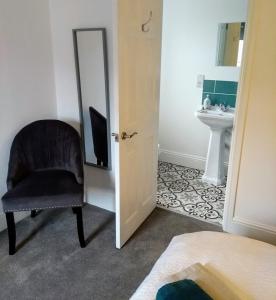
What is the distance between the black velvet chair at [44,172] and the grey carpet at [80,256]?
0.52 ft

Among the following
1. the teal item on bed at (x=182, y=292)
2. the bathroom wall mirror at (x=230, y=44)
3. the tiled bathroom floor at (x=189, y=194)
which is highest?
the bathroom wall mirror at (x=230, y=44)

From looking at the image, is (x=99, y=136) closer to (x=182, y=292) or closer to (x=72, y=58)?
(x=72, y=58)

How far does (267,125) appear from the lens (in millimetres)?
2088

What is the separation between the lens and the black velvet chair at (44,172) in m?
2.08

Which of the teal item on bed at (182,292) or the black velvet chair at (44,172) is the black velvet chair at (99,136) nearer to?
the black velvet chair at (44,172)

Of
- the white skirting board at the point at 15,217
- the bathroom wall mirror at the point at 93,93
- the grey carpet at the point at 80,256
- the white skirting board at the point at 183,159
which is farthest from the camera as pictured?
the white skirting board at the point at 183,159

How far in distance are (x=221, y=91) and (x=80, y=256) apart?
243 cm

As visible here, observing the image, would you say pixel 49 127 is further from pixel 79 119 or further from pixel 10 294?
pixel 10 294

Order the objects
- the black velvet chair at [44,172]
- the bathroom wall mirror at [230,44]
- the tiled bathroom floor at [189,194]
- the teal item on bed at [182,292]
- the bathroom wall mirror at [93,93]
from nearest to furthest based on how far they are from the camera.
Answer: the teal item on bed at [182,292], the black velvet chair at [44,172], the bathroom wall mirror at [93,93], the tiled bathroom floor at [189,194], the bathroom wall mirror at [230,44]

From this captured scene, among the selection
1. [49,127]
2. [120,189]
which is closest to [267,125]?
[120,189]

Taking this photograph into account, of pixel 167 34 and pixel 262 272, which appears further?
pixel 167 34

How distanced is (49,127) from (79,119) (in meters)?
0.29

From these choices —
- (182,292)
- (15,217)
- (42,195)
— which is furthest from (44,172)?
(182,292)

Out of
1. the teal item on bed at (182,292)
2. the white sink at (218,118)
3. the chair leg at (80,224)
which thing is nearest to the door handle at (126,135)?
the chair leg at (80,224)
